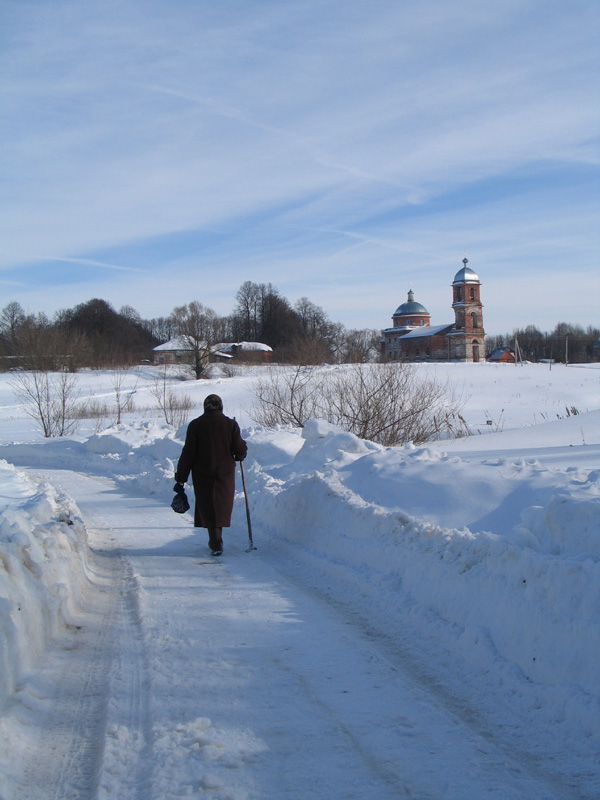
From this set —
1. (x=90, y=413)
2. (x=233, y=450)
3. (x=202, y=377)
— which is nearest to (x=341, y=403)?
(x=233, y=450)

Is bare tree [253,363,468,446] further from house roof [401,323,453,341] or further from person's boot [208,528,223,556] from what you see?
house roof [401,323,453,341]

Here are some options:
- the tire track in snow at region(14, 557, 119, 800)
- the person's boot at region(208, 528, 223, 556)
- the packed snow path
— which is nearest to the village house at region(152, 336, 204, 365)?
the person's boot at region(208, 528, 223, 556)

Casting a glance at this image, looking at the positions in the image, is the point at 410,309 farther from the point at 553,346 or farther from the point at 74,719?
the point at 74,719

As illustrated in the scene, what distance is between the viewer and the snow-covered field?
353 cm

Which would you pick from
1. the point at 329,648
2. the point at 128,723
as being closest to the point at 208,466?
the point at 329,648

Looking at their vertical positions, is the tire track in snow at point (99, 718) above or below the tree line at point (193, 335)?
below

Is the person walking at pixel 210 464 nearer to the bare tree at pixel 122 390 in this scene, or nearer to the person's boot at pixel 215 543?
the person's boot at pixel 215 543

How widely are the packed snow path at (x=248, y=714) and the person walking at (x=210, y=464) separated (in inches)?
81.5

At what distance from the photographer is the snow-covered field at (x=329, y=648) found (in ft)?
11.6

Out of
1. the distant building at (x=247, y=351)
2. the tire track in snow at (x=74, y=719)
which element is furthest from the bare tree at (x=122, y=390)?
the tire track in snow at (x=74, y=719)

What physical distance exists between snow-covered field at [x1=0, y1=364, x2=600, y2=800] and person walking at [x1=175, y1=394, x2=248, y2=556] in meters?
0.58

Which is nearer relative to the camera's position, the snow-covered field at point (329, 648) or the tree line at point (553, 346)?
the snow-covered field at point (329, 648)

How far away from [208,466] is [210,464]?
42mm

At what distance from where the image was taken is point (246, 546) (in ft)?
29.9
